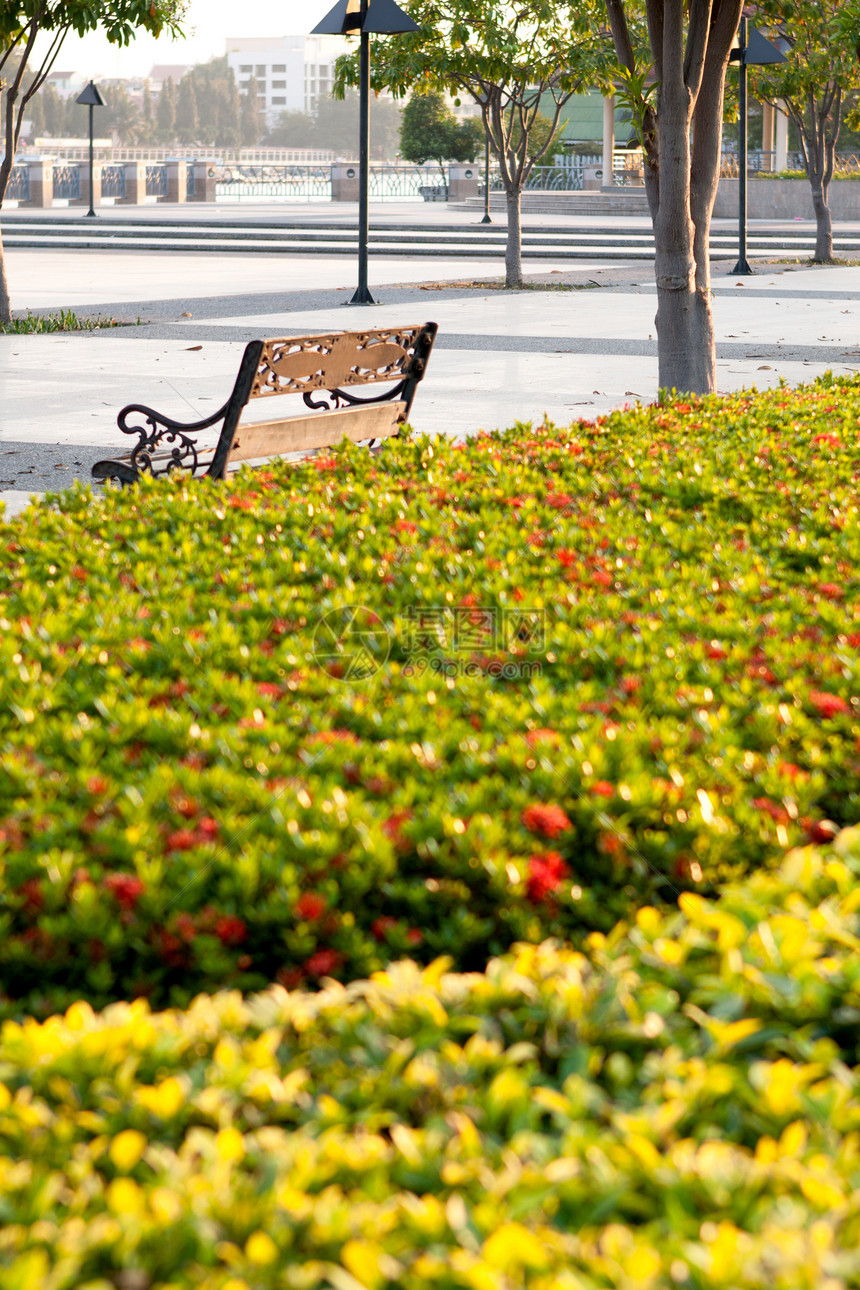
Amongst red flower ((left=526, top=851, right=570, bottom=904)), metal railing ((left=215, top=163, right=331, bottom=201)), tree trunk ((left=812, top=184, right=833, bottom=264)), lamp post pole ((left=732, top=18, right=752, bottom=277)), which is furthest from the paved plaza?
metal railing ((left=215, top=163, right=331, bottom=201))

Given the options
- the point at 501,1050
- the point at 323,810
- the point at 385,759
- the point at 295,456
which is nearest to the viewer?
the point at 501,1050

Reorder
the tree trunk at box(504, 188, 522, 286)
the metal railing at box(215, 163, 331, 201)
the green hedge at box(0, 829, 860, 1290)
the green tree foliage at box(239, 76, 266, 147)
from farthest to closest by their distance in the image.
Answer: the green tree foliage at box(239, 76, 266, 147) < the metal railing at box(215, 163, 331, 201) < the tree trunk at box(504, 188, 522, 286) < the green hedge at box(0, 829, 860, 1290)

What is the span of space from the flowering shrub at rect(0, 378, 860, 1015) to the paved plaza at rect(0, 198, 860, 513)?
340cm

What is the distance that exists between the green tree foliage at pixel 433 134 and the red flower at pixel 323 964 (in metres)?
53.2

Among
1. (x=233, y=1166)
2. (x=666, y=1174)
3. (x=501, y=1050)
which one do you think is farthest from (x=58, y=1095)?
(x=666, y=1174)

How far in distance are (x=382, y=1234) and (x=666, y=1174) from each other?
362 millimetres

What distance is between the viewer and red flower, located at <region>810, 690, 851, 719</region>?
3.30 metres

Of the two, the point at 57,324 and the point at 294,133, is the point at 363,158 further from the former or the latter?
the point at 294,133

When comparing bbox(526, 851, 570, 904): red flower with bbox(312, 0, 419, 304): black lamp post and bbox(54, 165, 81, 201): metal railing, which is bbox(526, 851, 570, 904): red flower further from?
bbox(54, 165, 81, 201): metal railing

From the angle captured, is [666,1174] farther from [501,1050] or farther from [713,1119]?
[501,1050]

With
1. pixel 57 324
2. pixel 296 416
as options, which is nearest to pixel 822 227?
pixel 57 324

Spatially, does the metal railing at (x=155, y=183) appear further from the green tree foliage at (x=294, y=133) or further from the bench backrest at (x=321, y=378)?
the green tree foliage at (x=294, y=133)

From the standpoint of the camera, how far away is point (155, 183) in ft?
179

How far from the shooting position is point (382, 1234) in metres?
1.61
